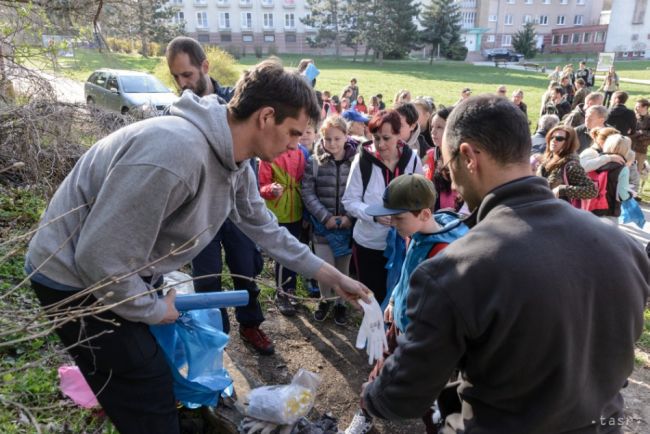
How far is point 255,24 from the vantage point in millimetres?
60594

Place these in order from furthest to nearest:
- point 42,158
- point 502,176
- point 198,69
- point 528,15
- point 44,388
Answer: point 528,15, point 42,158, point 198,69, point 44,388, point 502,176

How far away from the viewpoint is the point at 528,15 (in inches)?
2452

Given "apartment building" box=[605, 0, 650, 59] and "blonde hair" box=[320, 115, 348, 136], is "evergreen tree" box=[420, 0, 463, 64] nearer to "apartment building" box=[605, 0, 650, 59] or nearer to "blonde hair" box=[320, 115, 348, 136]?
"apartment building" box=[605, 0, 650, 59]

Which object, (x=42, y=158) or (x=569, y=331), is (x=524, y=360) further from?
(x=42, y=158)

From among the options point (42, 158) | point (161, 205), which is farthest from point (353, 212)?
point (42, 158)

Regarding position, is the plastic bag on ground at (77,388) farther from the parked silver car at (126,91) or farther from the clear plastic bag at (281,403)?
the parked silver car at (126,91)

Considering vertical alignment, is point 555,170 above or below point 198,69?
below

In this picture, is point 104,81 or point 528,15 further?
point 528,15

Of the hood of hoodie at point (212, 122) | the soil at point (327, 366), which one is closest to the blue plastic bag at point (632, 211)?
the soil at point (327, 366)

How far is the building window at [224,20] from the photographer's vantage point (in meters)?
59.9

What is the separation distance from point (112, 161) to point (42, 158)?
4.33 metres

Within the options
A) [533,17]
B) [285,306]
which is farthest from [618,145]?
[533,17]

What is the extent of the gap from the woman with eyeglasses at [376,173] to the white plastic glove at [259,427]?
61.7 inches

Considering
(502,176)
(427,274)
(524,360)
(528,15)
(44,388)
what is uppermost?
(528,15)
